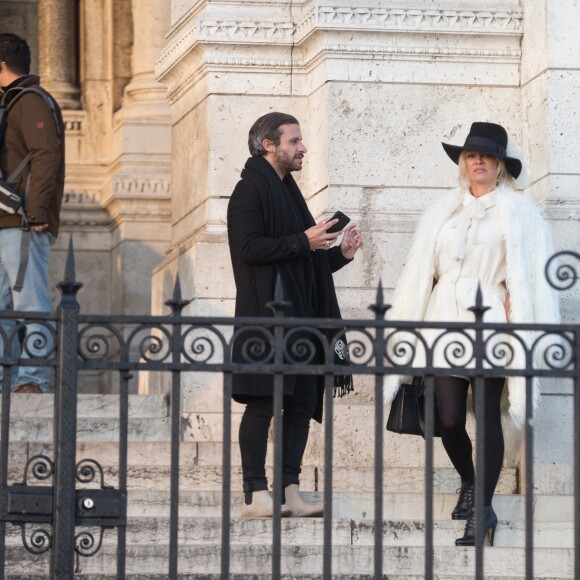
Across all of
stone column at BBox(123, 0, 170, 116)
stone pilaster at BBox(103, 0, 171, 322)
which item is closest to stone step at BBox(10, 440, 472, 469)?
stone pilaster at BBox(103, 0, 171, 322)

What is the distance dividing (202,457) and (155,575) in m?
2.32

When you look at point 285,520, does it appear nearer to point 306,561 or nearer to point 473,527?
point 306,561

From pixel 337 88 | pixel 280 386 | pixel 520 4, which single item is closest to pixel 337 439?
pixel 337 88

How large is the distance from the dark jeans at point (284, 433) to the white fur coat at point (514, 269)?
36 cm

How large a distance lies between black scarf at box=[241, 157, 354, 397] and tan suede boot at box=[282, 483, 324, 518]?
1.59 ft

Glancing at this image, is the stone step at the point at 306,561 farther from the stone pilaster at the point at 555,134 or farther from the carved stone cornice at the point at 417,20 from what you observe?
the carved stone cornice at the point at 417,20

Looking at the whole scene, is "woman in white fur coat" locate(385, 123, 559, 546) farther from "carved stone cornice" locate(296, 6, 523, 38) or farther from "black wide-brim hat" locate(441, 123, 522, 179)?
"carved stone cornice" locate(296, 6, 523, 38)

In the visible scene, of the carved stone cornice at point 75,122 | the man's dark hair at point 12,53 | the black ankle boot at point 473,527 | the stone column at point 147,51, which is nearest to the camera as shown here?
the black ankle boot at point 473,527

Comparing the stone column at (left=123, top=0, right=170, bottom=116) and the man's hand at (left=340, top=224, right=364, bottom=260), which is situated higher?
the stone column at (left=123, top=0, right=170, bottom=116)

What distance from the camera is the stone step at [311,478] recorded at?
877cm

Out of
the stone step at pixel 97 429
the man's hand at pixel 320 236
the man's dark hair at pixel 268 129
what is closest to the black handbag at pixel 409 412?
the man's hand at pixel 320 236

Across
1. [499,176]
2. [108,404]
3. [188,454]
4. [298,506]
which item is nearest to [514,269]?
[499,176]

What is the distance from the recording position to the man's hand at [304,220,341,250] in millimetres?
8281

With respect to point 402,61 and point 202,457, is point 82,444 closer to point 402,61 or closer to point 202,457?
point 202,457
